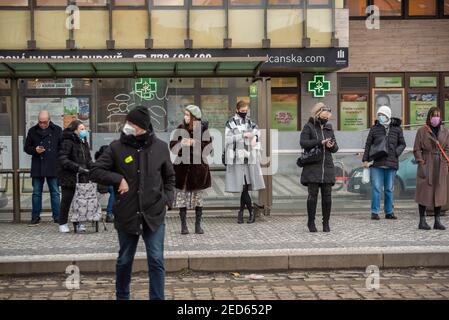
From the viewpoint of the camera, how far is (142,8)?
2278 centimetres

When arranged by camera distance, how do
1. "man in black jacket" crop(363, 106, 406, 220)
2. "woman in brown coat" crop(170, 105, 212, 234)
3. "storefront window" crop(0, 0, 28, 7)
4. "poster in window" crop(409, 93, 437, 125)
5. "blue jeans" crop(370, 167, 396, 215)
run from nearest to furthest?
"woman in brown coat" crop(170, 105, 212, 234) < "man in black jacket" crop(363, 106, 406, 220) < "blue jeans" crop(370, 167, 396, 215) < "storefront window" crop(0, 0, 28, 7) < "poster in window" crop(409, 93, 437, 125)

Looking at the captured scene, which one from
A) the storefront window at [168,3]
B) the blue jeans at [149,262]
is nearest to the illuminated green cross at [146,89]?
the blue jeans at [149,262]

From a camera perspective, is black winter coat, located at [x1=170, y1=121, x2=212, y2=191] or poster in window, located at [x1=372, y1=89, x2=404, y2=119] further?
poster in window, located at [x1=372, y1=89, x2=404, y2=119]

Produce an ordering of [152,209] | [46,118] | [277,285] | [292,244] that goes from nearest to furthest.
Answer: [152,209] < [277,285] < [292,244] < [46,118]

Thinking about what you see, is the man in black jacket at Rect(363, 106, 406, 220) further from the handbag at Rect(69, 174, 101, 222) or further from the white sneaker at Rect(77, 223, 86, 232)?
the white sneaker at Rect(77, 223, 86, 232)

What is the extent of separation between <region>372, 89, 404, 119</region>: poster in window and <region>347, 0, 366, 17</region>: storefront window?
2.78 meters

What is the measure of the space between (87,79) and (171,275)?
526 cm

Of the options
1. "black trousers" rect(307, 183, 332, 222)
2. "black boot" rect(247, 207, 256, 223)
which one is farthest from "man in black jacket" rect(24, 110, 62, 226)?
"black trousers" rect(307, 183, 332, 222)

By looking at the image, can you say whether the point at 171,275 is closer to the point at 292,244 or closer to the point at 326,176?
the point at 292,244

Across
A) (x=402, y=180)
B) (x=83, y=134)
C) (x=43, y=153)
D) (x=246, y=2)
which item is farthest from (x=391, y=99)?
(x=83, y=134)

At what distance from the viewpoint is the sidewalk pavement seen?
901 centimetres

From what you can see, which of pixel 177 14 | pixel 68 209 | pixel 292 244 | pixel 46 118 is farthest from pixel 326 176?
pixel 177 14

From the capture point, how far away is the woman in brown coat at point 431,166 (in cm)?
1115

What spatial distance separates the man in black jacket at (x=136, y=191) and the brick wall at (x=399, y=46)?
65.4 ft
